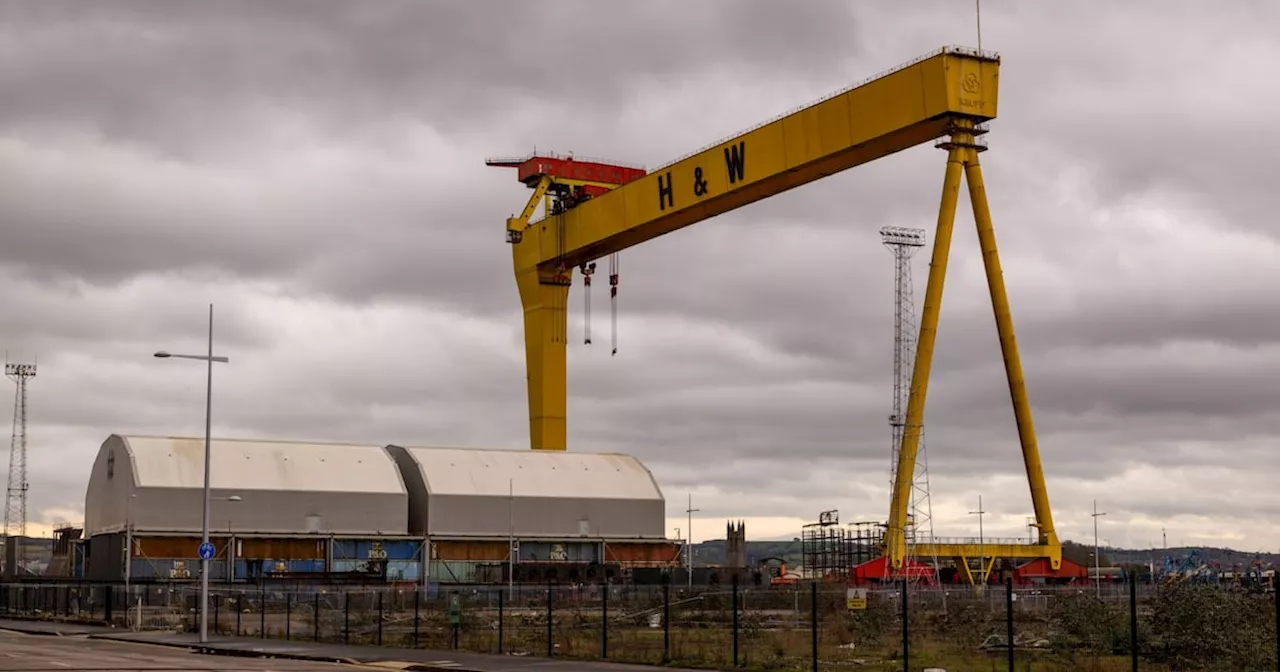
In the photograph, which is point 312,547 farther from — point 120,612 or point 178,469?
point 120,612

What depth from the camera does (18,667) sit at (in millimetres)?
29781

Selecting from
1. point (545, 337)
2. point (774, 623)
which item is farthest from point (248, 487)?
point (774, 623)

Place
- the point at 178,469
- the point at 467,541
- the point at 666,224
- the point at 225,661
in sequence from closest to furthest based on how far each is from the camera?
the point at 225,661 → the point at 666,224 → the point at 178,469 → the point at 467,541

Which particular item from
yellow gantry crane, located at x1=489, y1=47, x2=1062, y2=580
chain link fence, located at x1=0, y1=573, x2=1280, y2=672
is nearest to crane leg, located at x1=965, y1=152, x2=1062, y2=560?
yellow gantry crane, located at x1=489, y1=47, x2=1062, y2=580

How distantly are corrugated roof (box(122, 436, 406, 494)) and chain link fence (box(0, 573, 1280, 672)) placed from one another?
24.8ft

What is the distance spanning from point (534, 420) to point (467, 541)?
7861 mm

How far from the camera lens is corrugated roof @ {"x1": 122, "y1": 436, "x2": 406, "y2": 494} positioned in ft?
259

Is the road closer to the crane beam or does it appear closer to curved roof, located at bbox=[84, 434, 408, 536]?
the crane beam

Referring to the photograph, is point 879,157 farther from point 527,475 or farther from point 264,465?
point 264,465

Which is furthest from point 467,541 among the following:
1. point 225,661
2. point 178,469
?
point 225,661

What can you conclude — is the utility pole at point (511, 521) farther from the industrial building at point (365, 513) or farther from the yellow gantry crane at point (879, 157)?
the yellow gantry crane at point (879, 157)

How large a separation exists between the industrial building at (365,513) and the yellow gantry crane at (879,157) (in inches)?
584

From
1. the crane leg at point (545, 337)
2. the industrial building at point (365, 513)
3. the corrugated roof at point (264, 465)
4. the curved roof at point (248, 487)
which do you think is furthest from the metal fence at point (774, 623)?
the crane leg at point (545, 337)

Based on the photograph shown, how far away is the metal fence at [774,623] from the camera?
2950 centimetres
